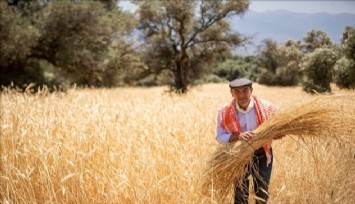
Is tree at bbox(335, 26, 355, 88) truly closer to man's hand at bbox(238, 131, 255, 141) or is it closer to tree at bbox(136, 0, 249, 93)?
man's hand at bbox(238, 131, 255, 141)

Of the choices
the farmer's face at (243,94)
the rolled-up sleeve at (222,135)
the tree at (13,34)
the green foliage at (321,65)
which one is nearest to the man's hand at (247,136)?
the rolled-up sleeve at (222,135)

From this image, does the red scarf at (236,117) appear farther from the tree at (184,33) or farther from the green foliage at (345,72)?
the tree at (184,33)

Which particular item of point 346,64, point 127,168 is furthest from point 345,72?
point 127,168

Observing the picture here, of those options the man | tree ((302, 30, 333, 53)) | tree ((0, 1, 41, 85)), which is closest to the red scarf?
the man

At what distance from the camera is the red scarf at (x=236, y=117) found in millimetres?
3332

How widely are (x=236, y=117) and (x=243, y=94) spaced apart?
268 mm

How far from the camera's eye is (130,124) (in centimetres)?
570

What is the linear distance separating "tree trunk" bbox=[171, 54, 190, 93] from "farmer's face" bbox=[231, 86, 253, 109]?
18.0 meters

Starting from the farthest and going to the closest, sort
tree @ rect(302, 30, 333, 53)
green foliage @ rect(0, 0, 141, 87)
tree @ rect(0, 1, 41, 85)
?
green foliage @ rect(0, 0, 141, 87), tree @ rect(0, 1, 41, 85), tree @ rect(302, 30, 333, 53)

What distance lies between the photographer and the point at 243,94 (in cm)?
321

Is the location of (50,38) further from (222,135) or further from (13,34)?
(222,135)

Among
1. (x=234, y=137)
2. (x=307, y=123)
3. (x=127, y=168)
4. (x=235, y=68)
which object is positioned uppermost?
(x=235, y=68)

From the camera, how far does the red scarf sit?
333 centimetres

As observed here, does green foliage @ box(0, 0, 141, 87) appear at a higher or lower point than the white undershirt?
higher
